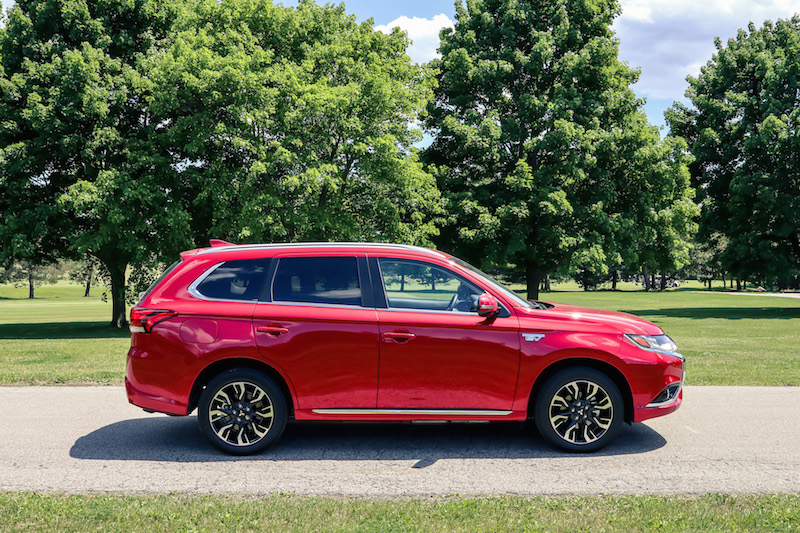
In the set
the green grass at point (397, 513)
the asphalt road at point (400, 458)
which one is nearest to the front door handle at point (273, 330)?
the asphalt road at point (400, 458)

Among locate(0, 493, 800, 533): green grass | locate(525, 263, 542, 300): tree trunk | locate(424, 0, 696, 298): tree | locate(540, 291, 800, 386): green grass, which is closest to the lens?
locate(0, 493, 800, 533): green grass

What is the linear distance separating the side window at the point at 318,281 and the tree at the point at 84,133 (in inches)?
590

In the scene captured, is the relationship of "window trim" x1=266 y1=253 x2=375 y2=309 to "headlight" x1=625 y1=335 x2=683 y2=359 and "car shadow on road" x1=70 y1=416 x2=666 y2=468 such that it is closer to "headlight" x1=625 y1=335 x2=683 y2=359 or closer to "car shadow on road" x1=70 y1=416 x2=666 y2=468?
"car shadow on road" x1=70 y1=416 x2=666 y2=468

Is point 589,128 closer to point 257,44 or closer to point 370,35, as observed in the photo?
point 370,35

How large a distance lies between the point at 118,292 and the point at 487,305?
22.7 metres

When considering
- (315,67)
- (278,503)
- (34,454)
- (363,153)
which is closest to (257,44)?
(315,67)

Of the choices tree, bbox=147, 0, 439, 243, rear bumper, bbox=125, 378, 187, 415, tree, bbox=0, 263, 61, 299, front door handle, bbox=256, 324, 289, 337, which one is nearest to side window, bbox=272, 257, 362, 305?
front door handle, bbox=256, 324, 289, 337

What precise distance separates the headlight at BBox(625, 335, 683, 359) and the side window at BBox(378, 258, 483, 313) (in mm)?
1467

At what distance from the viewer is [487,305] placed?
5.47 metres

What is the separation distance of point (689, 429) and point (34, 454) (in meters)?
6.15

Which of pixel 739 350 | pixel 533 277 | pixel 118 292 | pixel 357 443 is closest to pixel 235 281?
pixel 357 443

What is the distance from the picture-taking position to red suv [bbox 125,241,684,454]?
5.58 metres

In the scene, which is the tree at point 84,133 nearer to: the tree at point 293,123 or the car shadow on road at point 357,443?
the tree at point 293,123

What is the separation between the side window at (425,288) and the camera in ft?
18.8
